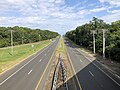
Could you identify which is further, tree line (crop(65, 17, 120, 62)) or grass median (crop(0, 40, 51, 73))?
tree line (crop(65, 17, 120, 62))

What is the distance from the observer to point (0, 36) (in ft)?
395

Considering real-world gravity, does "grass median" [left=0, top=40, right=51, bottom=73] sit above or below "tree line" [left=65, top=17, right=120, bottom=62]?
below

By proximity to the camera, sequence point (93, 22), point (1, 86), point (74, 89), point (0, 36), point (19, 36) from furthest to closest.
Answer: point (19, 36)
point (0, 36)
point (93, 22)
point (1, 86)
point (74, 89)

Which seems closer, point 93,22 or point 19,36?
point 93,22

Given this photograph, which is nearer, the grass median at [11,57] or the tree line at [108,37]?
the grass median at [11,57]

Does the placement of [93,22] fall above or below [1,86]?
above

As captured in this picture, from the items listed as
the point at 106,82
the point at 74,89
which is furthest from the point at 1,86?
the point at 106,82

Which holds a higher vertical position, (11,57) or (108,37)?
(108,37)

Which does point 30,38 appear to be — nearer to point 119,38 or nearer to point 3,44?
point 3,44

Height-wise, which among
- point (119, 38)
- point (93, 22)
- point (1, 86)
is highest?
point (93, 22)

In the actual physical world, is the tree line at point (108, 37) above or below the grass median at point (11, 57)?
above

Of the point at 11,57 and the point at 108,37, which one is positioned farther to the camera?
the point at 108,37

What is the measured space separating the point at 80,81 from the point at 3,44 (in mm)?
81989

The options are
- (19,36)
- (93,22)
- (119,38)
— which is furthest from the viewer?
(19,36)
